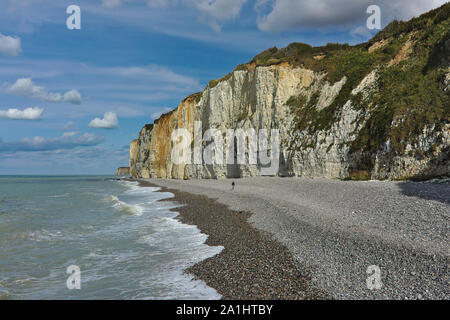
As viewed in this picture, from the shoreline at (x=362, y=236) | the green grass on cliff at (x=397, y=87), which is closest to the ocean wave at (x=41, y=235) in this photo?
the shoreline at (x=362, y=236)

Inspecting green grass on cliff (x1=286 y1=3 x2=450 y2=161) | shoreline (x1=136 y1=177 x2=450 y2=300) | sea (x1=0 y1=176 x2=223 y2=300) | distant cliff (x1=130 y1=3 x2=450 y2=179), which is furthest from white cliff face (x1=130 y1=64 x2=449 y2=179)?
sea (x1=0 y1=176 x2=223 y2=300)

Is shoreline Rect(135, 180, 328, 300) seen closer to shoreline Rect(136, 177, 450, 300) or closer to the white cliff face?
shoreline Rect(136, 177, 450, 300)

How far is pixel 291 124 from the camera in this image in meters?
36.4

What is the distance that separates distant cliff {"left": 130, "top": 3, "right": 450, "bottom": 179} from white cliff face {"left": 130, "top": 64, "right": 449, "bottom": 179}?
→ 0.32 feet

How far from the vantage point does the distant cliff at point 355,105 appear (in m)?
20.5

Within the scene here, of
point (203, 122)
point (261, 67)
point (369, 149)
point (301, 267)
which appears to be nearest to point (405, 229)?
point (301, 267)

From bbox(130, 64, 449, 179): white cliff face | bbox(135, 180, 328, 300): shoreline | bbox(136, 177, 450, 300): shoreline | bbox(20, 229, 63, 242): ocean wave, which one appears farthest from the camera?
bbox(130, 64, 449, 179): white cliff face

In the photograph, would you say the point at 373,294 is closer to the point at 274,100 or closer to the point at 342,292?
the point at 342,292

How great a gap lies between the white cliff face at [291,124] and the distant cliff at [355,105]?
0.32 ft

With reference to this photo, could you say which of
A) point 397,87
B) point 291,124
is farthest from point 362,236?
point 291,124

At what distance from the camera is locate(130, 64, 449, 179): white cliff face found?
2097 centimetres

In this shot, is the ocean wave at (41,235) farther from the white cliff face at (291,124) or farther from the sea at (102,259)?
the white cliff face at (291,124)

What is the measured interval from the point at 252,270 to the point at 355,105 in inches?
980

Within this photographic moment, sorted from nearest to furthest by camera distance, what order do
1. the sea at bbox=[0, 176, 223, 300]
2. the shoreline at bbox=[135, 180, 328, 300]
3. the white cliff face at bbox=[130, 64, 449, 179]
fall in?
the shoreline at bbox=[135, 180, 328, 300], the sea at bbox=[0, 176, 223, 300], the white cliff face at bbox=[130, 64, 449, 179]
